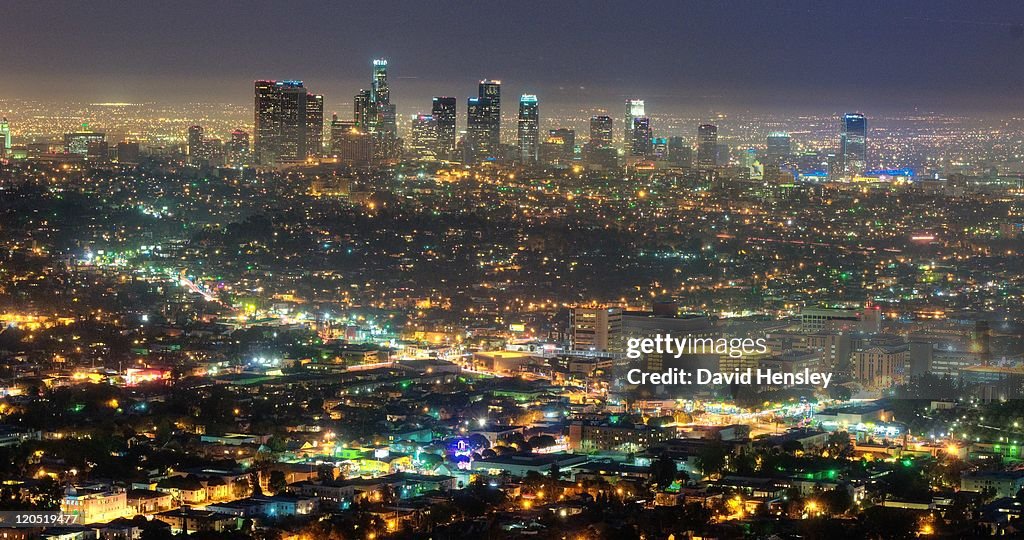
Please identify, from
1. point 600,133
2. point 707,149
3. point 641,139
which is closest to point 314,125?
point 600,133

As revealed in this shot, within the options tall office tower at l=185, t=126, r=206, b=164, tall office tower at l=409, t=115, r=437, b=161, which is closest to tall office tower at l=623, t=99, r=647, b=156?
tall office tower at l=409, t=115, r=437, b=161

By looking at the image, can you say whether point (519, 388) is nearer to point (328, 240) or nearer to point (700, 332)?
point (700, 332)

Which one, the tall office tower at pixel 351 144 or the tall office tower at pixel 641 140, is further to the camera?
the tall office tower at pixel 351 144

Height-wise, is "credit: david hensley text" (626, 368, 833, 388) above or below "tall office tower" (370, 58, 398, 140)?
below

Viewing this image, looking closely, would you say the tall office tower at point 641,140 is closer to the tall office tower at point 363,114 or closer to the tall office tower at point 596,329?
the tall office tower at point 363,114

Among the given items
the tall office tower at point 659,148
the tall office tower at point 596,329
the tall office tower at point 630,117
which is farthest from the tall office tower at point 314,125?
the tall office tower at point 596,329

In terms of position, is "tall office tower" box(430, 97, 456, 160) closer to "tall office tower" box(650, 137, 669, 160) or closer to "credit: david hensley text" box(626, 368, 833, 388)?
"tall office tower" box(650, 137, 669, 160)

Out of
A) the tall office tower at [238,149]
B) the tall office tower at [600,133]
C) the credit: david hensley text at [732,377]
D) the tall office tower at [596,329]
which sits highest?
the tall office tower at [600,133]
